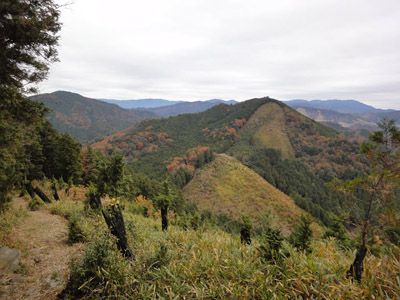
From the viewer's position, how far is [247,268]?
19.1 ft

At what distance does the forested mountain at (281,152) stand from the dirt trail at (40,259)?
84.4 metres

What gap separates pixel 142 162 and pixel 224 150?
51917 millimetres

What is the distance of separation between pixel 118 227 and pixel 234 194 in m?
73.6

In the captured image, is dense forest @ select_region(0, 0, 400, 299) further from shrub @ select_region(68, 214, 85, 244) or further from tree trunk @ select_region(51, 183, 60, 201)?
tree trunk @ select_region(51, 183, 60, 201)

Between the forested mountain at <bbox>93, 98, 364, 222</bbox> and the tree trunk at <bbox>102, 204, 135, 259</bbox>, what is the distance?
3418 inches

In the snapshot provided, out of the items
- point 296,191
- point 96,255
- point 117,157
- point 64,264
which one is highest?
point 117,157

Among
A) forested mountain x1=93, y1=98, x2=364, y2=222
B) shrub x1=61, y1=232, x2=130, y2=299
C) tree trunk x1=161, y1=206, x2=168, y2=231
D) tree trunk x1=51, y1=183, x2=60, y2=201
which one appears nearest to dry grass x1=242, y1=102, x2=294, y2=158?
forested mountain x1=93, y1=98, x2=364, y2=222

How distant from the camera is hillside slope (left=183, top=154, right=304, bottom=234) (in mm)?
73062

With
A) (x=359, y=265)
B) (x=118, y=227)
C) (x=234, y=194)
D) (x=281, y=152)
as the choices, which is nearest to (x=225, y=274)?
(x=359, y=265)

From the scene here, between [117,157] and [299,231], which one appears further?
[299,231]

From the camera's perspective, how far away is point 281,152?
162m

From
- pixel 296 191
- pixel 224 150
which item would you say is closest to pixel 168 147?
pixel 224 150

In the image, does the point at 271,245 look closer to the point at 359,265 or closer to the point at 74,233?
the point at 359,265

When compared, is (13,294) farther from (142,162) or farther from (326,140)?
(326,140)
